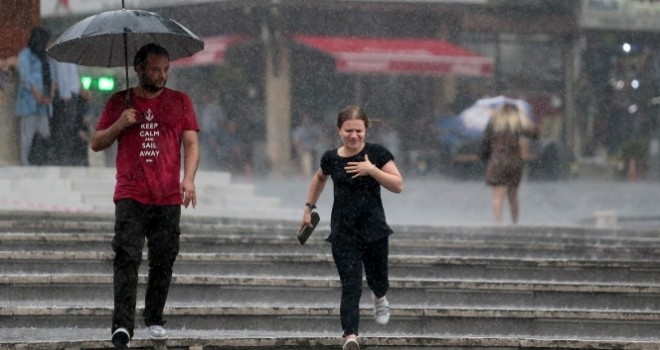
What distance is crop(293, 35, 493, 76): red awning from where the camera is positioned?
2280 centimetres

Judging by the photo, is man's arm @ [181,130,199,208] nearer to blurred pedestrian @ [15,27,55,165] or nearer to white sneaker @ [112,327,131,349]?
white sneaker @ [112,327,131,349]

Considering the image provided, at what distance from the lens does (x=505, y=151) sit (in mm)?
15633

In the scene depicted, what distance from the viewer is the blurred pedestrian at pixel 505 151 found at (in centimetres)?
1548

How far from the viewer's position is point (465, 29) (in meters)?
22.7

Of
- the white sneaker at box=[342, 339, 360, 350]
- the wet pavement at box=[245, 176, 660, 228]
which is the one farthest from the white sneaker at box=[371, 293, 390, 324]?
the wet pavement at box=[245, 176, 660, 228]

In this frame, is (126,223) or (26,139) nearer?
(126,223)

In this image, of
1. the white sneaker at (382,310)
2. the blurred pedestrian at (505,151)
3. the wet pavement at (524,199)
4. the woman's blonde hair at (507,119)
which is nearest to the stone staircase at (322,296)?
the white sneaker at (382,310)

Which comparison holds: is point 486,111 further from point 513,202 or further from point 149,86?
point 149,86

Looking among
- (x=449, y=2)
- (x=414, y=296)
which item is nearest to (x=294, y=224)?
(x=414, y=296)

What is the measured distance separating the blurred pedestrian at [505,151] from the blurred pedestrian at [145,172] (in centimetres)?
756

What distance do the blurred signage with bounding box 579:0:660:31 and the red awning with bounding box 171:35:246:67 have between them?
15.1 feet

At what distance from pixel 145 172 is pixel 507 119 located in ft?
26.1

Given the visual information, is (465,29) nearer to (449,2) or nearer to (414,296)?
(449,2)

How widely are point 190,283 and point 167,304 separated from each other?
0.58 feet
